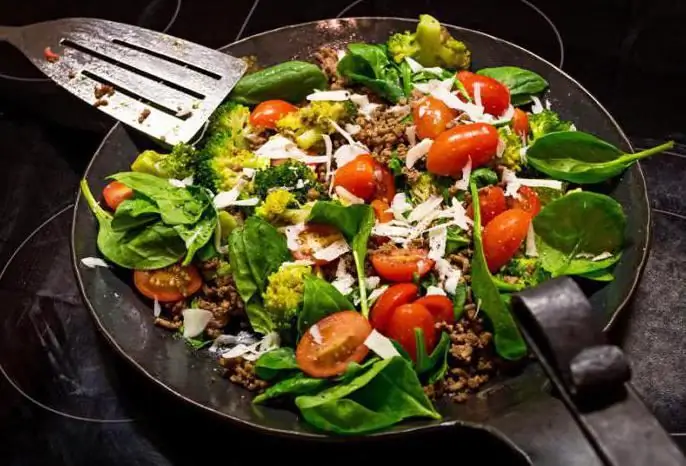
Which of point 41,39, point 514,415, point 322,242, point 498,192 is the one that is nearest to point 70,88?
point 41,39

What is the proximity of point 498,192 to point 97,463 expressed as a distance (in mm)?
867

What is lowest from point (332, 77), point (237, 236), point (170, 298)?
point (170, 298)

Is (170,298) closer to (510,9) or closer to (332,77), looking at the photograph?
(332,77)

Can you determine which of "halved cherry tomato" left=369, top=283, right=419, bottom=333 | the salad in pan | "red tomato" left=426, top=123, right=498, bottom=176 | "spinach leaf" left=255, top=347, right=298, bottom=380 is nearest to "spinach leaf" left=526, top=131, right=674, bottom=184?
the salad in pan

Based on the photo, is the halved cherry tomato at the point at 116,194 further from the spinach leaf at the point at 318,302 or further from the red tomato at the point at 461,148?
the red tomato at the point at 461,148

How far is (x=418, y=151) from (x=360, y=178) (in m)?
0.12

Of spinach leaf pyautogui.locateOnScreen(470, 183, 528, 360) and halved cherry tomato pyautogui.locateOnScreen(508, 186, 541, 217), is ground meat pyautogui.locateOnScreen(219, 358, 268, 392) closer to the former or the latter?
spinach leaf pyautogui.locateOnScreen(470, 183, 528, 360)

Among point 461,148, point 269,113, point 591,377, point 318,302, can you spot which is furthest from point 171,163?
point 591,377

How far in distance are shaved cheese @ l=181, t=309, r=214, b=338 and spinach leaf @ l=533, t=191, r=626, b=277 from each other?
0.59 metres

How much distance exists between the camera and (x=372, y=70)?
1.64 m

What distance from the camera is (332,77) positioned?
1.70 meters

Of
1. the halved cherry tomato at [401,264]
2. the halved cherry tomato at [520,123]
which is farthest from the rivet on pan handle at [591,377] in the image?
the halved cherry tomato at [520,123]

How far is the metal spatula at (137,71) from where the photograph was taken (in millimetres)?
1602

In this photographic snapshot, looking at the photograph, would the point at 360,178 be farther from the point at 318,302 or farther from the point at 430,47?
the point at 430,47
